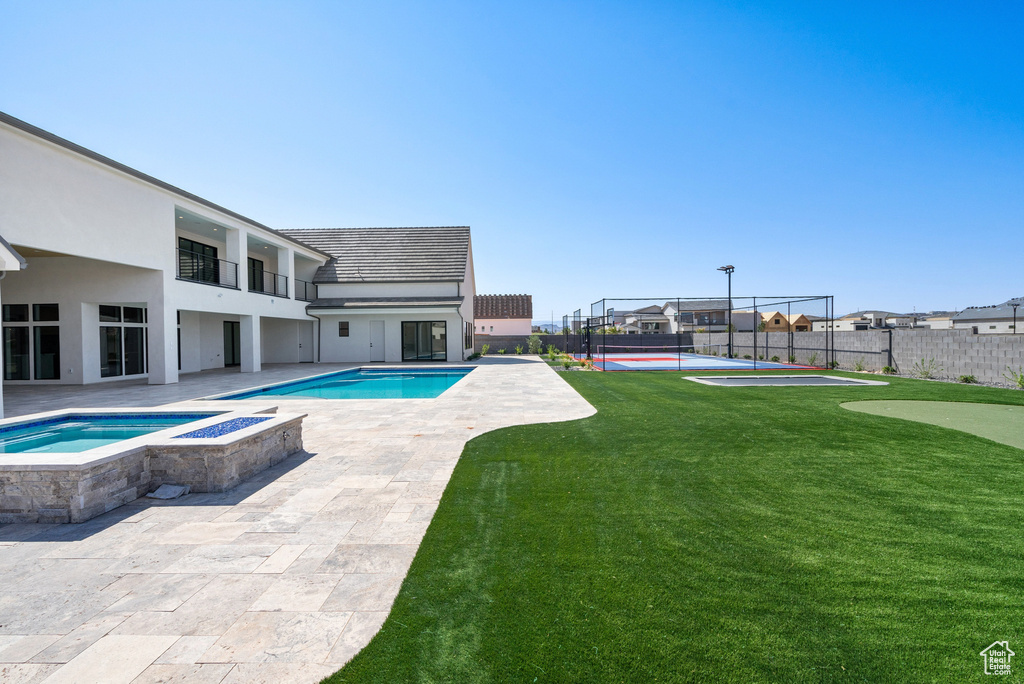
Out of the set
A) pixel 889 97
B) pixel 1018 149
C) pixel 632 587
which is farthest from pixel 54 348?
pixel 1018 149

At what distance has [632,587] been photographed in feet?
7.95

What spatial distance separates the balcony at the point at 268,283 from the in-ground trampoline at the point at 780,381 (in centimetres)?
1703

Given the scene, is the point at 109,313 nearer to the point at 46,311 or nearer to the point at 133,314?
the point at 133,314

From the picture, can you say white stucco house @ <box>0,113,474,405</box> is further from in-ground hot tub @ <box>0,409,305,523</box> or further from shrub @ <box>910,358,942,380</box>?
shrub @ <box>910,358,942,380</box>

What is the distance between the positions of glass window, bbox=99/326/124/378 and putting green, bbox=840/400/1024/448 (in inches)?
782

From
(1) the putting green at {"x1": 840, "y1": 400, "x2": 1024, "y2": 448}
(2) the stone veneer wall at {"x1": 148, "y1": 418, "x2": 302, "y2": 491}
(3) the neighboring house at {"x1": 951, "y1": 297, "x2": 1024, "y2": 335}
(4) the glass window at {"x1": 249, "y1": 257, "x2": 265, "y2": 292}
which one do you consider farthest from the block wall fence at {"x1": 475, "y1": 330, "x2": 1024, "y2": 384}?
(4) the glass window at {"x1": 249, "y1": 257, "x2": 265, "y2": 292}

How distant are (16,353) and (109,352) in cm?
228

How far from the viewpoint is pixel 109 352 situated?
13.4m

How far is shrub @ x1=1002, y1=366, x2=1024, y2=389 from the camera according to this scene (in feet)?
34.7

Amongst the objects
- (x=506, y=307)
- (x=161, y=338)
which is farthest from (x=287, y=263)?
(x=506, y=307)

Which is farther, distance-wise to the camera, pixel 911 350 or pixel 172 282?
pixel 911 350

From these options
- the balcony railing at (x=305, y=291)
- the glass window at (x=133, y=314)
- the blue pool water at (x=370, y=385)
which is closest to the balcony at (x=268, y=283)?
the balcony railing at (x=305, y=291)

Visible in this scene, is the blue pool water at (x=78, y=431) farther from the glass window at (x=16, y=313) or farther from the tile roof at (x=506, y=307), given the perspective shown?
the tile roof at (x=506, y=307)

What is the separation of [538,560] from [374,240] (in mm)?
23141
